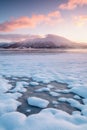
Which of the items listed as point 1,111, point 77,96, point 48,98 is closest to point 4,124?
point 1,111

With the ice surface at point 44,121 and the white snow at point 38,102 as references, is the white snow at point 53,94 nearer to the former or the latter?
the white snow at point 38,102

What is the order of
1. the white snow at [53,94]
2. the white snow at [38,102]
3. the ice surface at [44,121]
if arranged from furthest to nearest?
1. the white snow at [53,94]
2. the white snow at [38,102]
3. the ice surface at [44,121]

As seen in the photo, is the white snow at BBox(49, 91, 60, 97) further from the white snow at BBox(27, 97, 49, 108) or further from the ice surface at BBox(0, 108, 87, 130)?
the ice surface at BBox(0, 108, 87, 130)

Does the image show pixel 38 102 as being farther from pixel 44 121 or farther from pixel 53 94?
pixel 44 121

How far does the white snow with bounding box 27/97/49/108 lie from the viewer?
155 inches

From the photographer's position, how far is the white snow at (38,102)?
12.9 ft

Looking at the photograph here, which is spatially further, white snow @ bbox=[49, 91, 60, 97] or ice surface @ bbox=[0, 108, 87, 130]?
white snow @ bbox=[49, 91, 60, 97]

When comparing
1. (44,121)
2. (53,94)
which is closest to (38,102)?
(53,94)

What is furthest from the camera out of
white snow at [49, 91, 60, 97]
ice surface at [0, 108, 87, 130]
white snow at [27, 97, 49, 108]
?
white snow at [49, 91, 60, 97]

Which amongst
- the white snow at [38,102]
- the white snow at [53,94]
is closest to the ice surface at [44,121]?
the white snow at [38,102]

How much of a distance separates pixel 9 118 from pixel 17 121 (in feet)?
0.67

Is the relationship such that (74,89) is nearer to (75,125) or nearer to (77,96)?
(77,96)

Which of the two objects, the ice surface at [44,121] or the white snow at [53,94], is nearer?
the ice surface at [44,121]

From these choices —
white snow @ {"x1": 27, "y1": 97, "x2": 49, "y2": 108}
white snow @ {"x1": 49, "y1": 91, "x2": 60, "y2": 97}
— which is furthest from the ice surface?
white snow @ {"x1": 49, "y1": 91, "x2": 60, "y2": 97}
